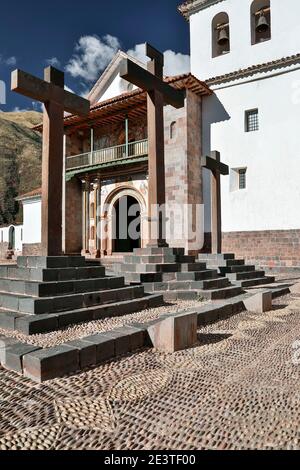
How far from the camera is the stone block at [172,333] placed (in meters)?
3.62

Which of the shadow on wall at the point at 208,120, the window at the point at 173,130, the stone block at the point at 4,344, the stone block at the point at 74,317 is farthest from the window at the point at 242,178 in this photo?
the stone block at the point at 4,344

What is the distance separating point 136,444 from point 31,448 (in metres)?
0.56

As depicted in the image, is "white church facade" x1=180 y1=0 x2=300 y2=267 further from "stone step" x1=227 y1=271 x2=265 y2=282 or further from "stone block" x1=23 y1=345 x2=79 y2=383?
"stone block" x1=23 y1=345 x2=79 y2=383

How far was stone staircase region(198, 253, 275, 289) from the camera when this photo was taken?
8694 millimetres

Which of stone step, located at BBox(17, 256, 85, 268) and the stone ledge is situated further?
stone step, located at BBox(17, 256, 85, 268)

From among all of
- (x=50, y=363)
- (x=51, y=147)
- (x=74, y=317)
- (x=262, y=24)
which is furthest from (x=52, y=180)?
(x=262, y=24)

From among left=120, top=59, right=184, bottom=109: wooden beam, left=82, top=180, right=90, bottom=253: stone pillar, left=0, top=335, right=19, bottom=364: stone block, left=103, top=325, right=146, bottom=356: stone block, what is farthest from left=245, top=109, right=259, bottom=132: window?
left=0, top=335, right=19, bottom=364: stone block

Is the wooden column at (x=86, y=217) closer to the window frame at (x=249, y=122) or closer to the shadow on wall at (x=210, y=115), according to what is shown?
the shadow on wall at (x=210, y=115)

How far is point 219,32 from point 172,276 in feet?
42.9

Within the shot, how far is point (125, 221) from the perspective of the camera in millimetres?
17656

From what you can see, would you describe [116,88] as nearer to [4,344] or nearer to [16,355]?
[4,344]

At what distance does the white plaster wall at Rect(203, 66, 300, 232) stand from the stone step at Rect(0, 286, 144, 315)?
9408 mm

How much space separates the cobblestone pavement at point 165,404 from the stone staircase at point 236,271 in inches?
200

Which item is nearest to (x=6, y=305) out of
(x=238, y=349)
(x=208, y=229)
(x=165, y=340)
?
(x=165, y=340)
